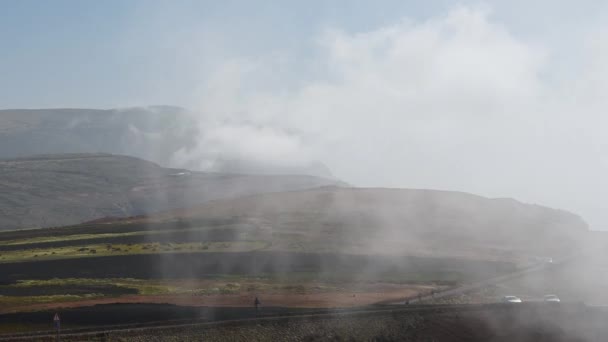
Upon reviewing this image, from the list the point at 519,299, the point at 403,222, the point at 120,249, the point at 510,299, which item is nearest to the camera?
the point at 510,299

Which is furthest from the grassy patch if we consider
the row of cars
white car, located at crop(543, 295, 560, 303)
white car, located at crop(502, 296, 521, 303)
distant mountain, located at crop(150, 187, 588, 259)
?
white car, located at crop(543, 295, 560, 303)

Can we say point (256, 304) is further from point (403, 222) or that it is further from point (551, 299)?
point (403, 222)

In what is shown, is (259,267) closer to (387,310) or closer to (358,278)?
(358,278)

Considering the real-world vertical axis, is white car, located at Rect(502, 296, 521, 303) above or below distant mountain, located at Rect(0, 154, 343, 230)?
below

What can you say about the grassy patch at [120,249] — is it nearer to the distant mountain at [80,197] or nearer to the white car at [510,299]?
the white car at [510,299]

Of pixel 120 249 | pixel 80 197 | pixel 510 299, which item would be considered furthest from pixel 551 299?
pixel 80 197

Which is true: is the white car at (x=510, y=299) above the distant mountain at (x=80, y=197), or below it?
below

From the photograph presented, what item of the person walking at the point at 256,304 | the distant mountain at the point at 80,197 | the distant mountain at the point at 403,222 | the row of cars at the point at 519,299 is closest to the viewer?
the person walking at the point at 256,304

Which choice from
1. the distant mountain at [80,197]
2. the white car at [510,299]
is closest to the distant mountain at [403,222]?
the white car at [510,299]

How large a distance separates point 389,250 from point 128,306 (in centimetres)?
4593

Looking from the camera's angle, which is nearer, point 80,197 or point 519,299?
point 519,299

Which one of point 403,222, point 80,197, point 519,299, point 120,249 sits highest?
point 80,197

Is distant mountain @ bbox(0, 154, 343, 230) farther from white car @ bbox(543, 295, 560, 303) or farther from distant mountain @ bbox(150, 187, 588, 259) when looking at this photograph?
white car @ bbox(543, 295, 560, 303)

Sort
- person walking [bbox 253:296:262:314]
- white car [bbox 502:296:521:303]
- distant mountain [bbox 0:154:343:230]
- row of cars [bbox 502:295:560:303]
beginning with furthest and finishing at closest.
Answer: distant mountain [bbox 0:154:343:230] < row of cars [bbox 502:295:560:303] < white car [bbox 502:296:521:303] < person walking [bbox 253:296:262:314]
